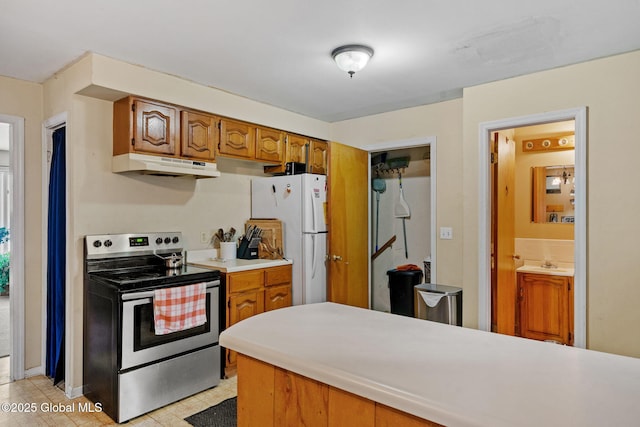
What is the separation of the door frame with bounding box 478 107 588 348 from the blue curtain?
3.33 m

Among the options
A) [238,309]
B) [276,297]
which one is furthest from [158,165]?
[276,297]

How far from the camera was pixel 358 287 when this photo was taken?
161 inches

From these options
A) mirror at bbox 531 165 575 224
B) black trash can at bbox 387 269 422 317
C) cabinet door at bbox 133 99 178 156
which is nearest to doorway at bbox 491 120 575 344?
mirror at bbox 531 165 575 224

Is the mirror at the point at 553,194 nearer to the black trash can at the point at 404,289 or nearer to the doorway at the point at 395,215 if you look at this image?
the doorway at the point at 395,215

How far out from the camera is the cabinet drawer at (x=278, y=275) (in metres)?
3.42

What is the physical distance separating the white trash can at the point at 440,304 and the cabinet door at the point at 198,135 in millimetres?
2240

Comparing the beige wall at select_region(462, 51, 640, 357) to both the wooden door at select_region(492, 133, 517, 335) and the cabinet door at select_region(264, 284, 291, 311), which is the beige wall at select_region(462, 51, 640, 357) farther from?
the cabinet door at select_region(264, 284, 291, 311)

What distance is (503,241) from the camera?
12.0 feet

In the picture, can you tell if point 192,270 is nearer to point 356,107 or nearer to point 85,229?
point 85,229

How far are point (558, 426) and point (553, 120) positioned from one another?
9.05ft

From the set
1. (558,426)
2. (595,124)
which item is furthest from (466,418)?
(595,124)

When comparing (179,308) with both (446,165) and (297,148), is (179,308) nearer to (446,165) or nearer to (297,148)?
(297,148)

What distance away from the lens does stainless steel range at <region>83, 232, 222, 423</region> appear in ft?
8.13

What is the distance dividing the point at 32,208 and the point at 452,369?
344cm
